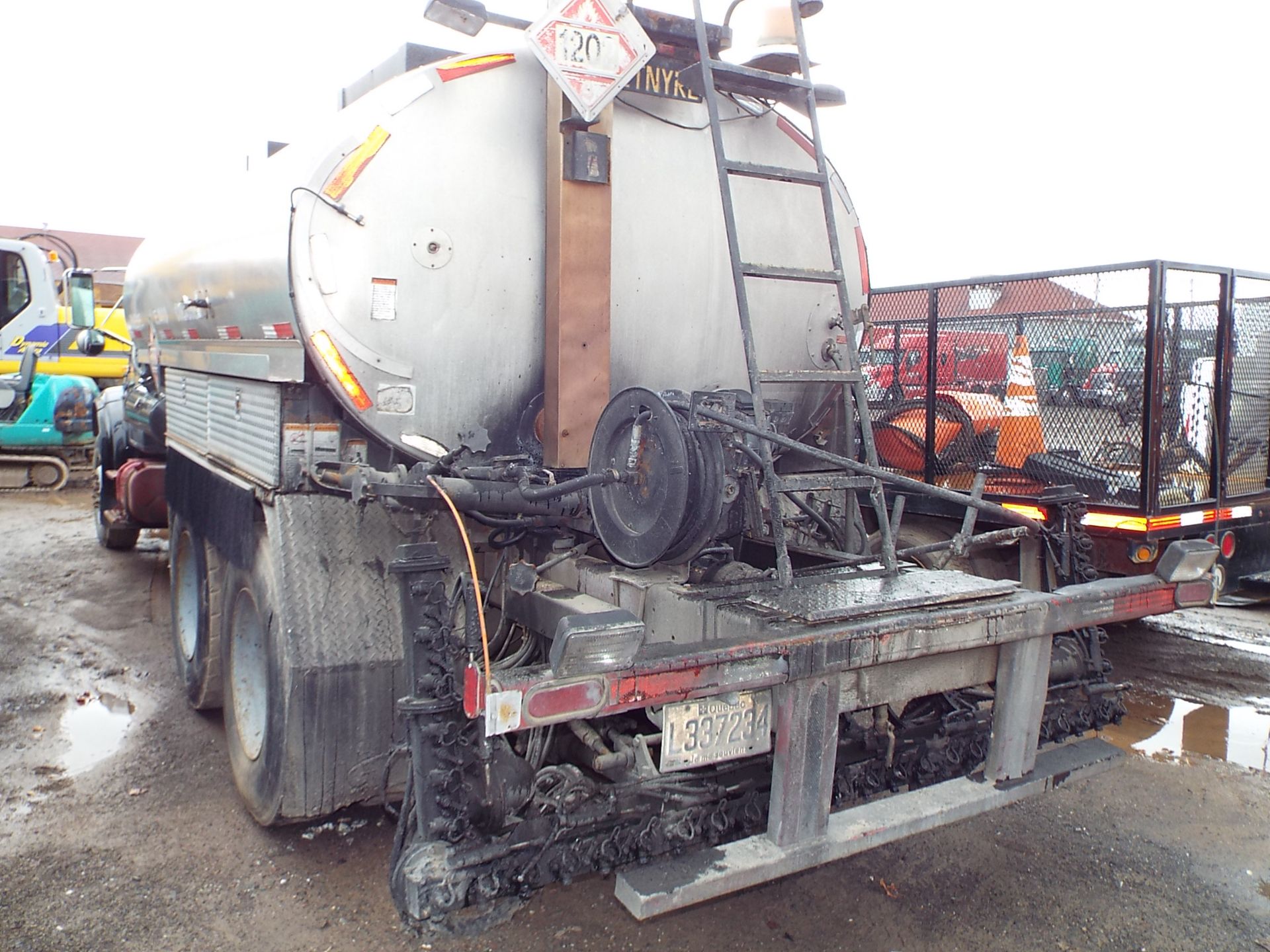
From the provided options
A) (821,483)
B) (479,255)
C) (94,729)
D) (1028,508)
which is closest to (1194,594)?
(821,483)

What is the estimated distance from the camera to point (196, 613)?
4.95 m

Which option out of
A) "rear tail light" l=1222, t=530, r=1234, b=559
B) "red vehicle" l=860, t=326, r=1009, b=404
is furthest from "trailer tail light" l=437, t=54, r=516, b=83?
"rear tail light" l=1222, t=530, r=1234, b=559

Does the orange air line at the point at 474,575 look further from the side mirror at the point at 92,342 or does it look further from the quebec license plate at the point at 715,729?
the side mirror at the point at 92,342

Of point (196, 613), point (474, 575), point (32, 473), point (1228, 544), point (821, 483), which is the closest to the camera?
point (474, 575)

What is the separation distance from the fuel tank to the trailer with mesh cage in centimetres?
102

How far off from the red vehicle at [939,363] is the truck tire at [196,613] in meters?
3.27

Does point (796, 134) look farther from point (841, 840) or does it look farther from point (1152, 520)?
point (841, 840)

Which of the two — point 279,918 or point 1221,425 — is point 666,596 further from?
point 1221,425

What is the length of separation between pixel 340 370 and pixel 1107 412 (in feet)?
11.6

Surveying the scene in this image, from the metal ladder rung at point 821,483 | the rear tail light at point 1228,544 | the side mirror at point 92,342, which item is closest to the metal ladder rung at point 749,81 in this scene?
the metal ladder rung at point 821,483

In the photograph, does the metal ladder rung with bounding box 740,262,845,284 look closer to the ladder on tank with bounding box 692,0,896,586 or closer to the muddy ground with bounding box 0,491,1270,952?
the ladder on tank with bounding box 692,0,896,586

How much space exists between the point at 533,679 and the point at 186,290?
312 centimetres

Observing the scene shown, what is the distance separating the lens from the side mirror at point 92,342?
6582 mm

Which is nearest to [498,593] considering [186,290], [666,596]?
[666,596]
